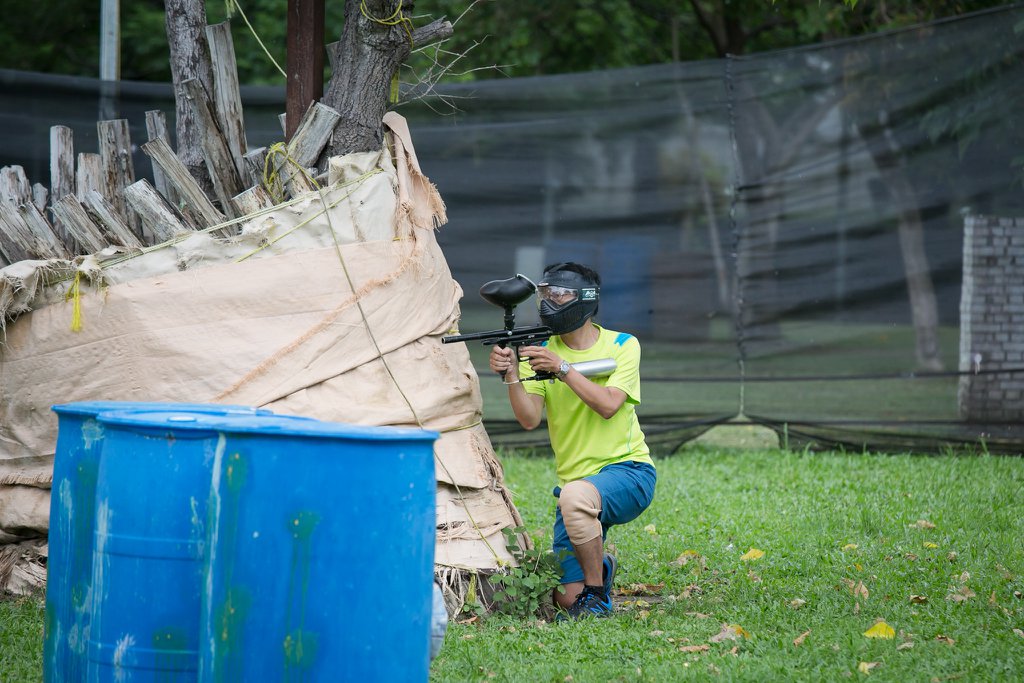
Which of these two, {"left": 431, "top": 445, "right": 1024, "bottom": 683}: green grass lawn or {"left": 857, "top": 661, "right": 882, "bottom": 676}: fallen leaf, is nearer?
{"left": 857, "top": 661, "right": 882, "bottom": 676}: fallen leaf

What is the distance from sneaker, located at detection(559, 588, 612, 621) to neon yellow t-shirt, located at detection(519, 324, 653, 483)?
518mm

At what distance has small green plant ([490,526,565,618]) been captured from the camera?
446 centimetres

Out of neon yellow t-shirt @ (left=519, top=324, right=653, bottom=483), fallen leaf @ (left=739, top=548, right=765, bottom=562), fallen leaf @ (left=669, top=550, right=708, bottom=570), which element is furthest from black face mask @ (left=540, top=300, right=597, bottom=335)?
fallen leaf @ (left=739, top=548, right=765, bottom=562)

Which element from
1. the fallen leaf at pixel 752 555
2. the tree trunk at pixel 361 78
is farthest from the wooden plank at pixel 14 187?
the fallen leaf at pixel 752 555

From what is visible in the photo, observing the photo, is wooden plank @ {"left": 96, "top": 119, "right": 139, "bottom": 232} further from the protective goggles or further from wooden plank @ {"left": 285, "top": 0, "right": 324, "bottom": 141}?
the protective goggles

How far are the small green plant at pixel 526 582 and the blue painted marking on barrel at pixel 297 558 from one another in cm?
187

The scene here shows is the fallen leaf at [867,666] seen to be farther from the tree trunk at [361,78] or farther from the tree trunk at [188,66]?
the tree trunk at [188,66]

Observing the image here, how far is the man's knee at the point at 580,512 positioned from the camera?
174 inches

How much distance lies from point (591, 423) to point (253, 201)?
1.82m

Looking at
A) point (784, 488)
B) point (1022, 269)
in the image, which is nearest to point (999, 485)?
point (784, 488)

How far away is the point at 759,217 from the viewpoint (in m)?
7.89

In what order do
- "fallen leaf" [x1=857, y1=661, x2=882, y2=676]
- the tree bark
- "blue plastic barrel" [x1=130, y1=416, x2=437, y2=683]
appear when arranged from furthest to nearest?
the tree bark, "fallen leaf" [x1=857, y1=661, x2=882, y2=676], "blue plastic barrel" [x1=130, y1=416, x2=437, y2=683]

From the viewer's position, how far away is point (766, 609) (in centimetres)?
454

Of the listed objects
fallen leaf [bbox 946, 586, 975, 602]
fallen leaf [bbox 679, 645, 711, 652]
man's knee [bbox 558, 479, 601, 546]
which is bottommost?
fallen leaf [bbox 679, 645, 711, 652]
